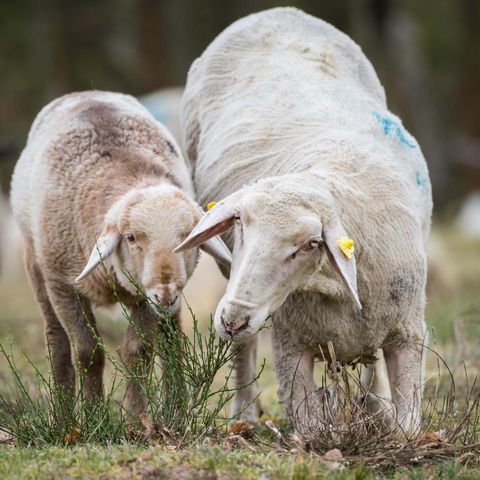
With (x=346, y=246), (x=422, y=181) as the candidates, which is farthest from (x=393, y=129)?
(x=346, y=246)

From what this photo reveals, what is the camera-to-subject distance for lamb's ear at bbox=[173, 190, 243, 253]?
18.1 feet

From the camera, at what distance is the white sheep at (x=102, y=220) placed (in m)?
5.95

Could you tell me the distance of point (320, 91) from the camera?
23.2ft

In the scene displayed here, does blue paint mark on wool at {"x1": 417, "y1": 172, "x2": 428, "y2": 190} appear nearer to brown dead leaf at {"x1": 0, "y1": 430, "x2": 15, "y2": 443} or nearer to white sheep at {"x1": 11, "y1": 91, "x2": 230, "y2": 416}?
white sheep at {"x1": 11, "y1": 91, "x2": 230, "y2": 416}

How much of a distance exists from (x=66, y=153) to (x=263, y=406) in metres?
2.16

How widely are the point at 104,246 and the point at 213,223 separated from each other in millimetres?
781

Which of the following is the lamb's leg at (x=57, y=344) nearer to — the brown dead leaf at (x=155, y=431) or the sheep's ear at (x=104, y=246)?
the sheep's ear at (x=104, y=246)

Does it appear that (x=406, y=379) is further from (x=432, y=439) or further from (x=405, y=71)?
(x=405, y=71)

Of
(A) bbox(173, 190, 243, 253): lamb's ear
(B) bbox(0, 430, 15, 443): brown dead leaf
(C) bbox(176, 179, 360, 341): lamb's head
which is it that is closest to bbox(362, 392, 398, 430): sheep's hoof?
(C) bbox(176, 179, 360, 341): lamb's head

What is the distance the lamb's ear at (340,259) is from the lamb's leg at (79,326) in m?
1.77

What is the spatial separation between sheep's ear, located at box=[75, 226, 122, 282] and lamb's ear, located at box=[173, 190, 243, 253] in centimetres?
50

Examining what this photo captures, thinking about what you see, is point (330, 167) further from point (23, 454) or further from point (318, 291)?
point (23, 454)

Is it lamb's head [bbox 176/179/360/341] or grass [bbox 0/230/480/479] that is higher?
lamb's head [bbox 176/179/360/341]

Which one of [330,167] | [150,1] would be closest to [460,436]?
[330,167]
